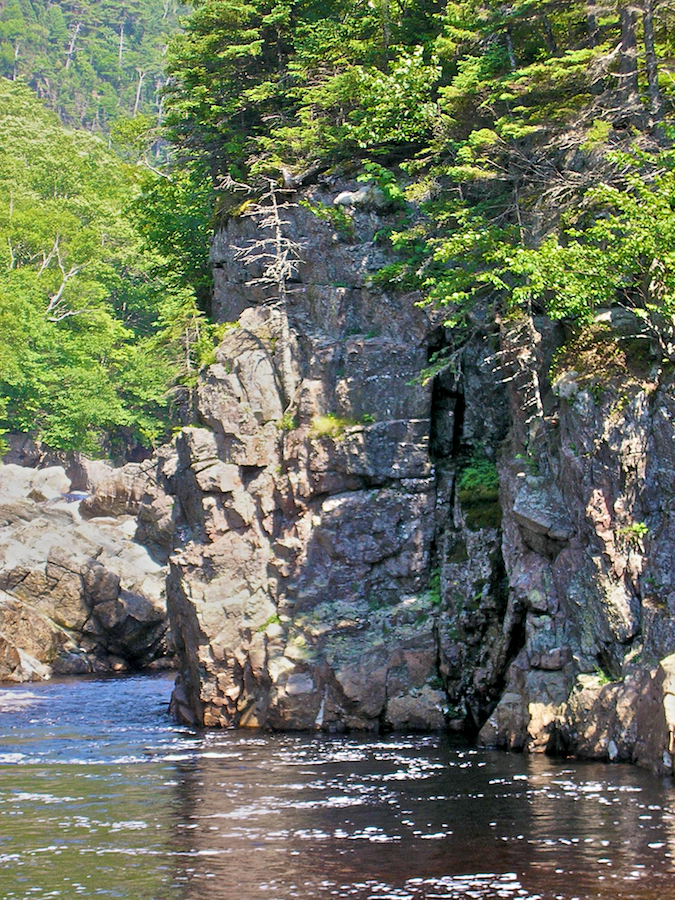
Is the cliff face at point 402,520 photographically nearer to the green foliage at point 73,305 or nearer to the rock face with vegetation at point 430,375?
the rock face with vegetation at point 430,375

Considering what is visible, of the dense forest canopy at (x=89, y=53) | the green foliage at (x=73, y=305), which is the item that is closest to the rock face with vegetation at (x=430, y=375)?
the green foliage at (x=73, y=305)

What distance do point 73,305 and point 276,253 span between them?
40.7m

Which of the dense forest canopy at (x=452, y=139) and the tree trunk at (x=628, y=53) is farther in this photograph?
the tree trunk at (x=628, y=53)

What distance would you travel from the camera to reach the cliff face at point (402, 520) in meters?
23.0

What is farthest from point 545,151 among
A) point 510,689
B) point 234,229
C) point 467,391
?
point 510,689

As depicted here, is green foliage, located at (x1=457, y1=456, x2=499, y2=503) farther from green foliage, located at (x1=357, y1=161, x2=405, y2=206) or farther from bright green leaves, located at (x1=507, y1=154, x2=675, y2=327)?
green foliage, located at (x1=357, y1=161, x2=405, y2=206)

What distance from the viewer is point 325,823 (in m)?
17.5

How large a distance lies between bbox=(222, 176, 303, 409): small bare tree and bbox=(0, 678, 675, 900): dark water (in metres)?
11.8

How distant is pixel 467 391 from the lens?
99.8ft

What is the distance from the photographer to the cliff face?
2298cm

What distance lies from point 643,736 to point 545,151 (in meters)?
15.9

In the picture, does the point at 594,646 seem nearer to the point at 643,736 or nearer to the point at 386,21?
the point at 643,736

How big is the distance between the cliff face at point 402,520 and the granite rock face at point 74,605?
12.2 metres

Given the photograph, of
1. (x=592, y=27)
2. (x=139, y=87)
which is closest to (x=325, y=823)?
(x=592, y=27)
